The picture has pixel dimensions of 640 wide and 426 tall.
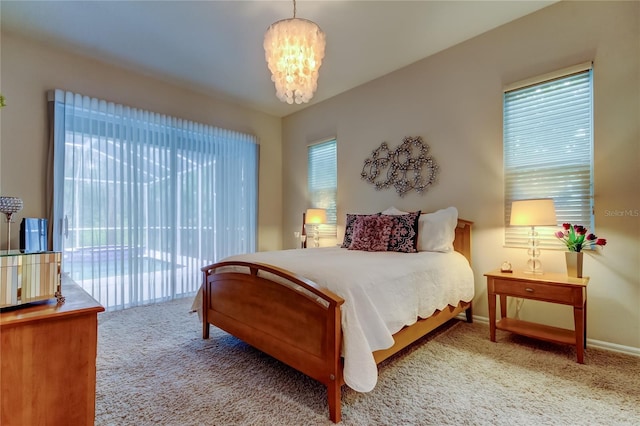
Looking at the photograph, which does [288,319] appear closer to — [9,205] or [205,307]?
[205,307]

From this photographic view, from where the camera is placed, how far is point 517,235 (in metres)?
2.71

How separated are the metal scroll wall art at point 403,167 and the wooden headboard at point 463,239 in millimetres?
585

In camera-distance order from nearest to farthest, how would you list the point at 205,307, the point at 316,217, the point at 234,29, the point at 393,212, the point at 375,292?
the point at 375,292
the point at 205,307
the point at 234,29
the point at 393,212
the point at 316,217

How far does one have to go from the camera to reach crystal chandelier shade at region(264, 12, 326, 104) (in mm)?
2080

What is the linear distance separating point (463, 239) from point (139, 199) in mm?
3668

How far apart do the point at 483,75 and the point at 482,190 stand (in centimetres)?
116

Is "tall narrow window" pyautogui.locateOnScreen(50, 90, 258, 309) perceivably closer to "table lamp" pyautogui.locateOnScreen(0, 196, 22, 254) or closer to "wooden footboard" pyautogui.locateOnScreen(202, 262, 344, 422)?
"wooden footboard" pyautogui.locateOnScreen(202, 262, 344, 422)

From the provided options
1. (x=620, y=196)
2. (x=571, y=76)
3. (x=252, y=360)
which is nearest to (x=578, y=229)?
(x=620, y=196)

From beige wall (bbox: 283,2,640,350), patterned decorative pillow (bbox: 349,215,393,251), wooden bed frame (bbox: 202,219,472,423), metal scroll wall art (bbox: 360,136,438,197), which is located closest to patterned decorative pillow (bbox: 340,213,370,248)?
patterned decorative pillow (bbox: 349,215,393,251)

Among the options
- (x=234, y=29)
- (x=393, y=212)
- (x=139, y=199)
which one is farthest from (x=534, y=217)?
(x=139, y=199)

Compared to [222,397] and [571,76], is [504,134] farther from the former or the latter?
[222,397]

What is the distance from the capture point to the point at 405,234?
2.88 metres

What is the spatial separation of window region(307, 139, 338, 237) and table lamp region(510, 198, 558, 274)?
2.37 meters

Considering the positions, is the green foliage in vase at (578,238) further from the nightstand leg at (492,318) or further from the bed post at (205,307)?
the bed post at (205,307)
